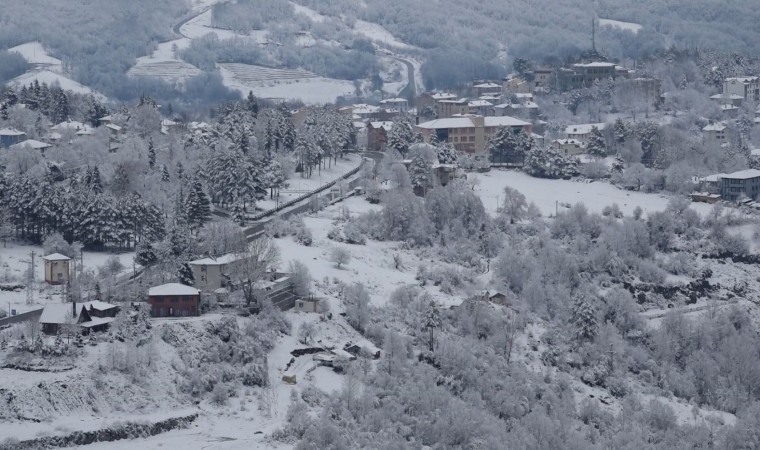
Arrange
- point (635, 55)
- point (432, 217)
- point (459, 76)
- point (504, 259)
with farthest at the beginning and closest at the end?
point (635, 55), point (459, 76), point (432, 217), point (504, 259)

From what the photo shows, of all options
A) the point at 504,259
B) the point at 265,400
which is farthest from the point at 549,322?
the point at 265,400

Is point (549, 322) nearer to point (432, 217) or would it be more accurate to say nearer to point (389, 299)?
point (389, 299)

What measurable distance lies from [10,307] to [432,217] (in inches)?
798

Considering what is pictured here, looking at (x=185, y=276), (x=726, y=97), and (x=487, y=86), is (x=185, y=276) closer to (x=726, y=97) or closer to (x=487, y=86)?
(x=726, y=97)

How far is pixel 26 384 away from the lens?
32.4 m

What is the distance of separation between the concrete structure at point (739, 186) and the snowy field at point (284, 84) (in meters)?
41.3

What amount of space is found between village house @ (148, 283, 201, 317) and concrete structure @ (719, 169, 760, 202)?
30.4 m

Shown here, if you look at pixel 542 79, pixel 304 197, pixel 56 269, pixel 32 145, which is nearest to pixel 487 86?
pixel 542 79

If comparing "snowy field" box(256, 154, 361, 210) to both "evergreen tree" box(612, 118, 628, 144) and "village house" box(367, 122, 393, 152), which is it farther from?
"evergreen tree" box(612, 118, 628, 144)

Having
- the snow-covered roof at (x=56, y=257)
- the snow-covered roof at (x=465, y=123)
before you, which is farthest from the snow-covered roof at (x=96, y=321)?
the snow-covered roof at (x=465, y=123)

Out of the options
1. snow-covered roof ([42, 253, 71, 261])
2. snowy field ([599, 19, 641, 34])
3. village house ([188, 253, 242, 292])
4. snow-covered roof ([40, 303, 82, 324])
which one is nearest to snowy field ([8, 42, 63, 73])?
snowy field ([599, 19, 641, 34])

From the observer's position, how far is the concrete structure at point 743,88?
86438mm

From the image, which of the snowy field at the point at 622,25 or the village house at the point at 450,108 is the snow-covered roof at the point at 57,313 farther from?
the snowy field at the point at 622,25

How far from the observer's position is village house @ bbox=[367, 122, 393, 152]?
69.8 m
